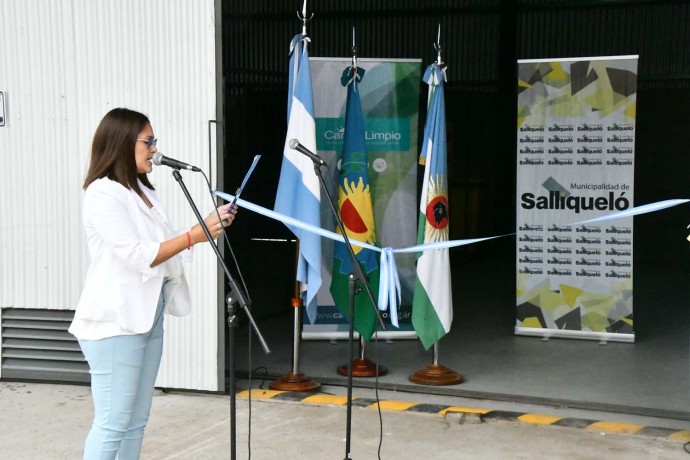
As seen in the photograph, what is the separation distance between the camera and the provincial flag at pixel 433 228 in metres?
5.64

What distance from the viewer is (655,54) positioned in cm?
1148

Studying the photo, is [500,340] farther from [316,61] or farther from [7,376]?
[7,376]

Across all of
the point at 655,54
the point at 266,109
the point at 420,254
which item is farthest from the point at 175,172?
the point at 655,54

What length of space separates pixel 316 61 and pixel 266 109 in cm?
430

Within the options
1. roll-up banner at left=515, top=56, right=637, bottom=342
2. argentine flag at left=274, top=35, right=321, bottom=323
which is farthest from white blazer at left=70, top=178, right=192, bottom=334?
roll-up banner at left=515, top=56, right=637, bottom=342

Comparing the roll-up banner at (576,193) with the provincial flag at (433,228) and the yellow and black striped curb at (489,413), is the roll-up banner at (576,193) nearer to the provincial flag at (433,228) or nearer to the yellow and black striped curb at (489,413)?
the provincial flag at (433,228)

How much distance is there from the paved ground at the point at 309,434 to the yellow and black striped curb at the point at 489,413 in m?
0.02

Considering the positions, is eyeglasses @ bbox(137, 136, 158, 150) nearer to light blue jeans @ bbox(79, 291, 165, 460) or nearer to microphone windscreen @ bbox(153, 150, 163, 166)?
microphone windscreen @ bbox(153, 150, 163, 166)

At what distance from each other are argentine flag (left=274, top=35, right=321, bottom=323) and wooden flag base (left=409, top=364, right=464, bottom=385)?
38.1 inches

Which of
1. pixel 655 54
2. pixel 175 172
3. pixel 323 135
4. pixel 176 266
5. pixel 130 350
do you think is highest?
pixel 655 54

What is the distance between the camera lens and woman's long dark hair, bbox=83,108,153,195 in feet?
10.3

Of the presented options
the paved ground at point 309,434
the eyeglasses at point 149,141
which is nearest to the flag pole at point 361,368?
the paved ground at point 309,434

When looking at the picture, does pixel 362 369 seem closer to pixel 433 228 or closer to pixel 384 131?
pixel 433 228

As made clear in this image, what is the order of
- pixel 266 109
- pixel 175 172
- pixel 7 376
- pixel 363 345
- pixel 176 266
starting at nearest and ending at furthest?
pixel 175 172 → pixel 176 266 → pixel 7 376 → pixel 363 345 → pixel 266 109
